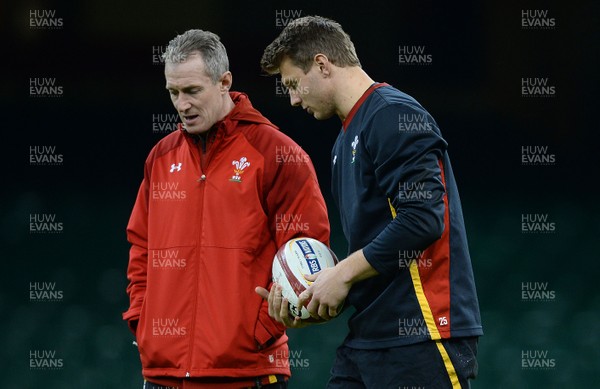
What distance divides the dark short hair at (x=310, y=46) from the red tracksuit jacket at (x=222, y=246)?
0.41 metres

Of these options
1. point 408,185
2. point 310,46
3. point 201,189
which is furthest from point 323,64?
point 201,189

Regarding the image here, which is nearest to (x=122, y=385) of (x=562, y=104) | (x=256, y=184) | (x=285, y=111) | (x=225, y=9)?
(x=285, y=111)

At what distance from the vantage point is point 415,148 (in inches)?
121

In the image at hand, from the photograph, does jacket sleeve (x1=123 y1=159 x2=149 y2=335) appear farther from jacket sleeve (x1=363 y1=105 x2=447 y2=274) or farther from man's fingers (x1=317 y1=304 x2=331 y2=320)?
jacket sleeve (x1=363 y1=105 x2=447 y2=274)

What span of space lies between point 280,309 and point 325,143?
286 cm

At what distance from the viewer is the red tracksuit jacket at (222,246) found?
3.63 m

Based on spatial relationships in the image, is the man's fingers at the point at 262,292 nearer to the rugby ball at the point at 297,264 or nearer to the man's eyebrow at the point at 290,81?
the rugby ball at the point at 297,264

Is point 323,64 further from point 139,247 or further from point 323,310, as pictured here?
point 139,247

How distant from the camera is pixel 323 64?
3410 mm

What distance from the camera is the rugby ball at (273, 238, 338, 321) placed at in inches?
134

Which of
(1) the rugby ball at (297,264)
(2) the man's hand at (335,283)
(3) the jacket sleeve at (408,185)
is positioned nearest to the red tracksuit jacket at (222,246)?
(1) the rugby ball at (297,264)

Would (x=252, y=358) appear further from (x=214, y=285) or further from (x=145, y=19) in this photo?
(x=145, y=19)

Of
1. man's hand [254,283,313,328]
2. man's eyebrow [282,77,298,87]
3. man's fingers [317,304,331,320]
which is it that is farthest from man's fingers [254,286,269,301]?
man's eyebrow [282,77,298,87]

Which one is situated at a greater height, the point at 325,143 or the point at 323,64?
the point at 323,64
